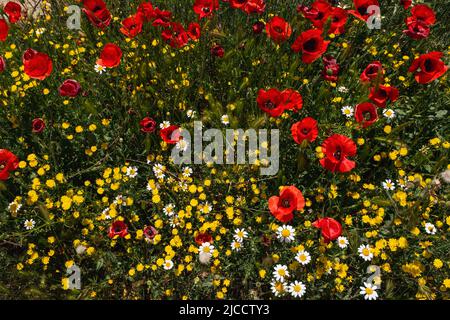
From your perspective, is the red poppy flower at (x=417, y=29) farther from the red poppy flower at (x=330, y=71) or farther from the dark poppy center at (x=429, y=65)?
the red poppy flower at (x=330, y=71)

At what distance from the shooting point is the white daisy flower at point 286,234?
2270mm

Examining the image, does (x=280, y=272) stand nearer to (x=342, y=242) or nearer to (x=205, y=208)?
(x=342, y=242)

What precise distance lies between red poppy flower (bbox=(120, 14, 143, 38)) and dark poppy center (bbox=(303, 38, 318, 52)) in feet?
4.01

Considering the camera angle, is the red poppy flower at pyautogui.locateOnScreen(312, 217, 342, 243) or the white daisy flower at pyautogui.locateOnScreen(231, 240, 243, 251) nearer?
the red poppy flower at pyautogui.locateOnScreen(312, 217, 342, 243)

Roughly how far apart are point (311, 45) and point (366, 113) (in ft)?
1.94

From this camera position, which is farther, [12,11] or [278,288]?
[12,11]

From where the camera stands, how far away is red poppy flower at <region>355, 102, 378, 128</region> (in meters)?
2.23

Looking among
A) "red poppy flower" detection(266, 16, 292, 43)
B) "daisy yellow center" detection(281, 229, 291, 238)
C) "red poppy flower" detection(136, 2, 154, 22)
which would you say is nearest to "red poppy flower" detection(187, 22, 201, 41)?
"red poppy flower" detection(136, 2, 154, 22)

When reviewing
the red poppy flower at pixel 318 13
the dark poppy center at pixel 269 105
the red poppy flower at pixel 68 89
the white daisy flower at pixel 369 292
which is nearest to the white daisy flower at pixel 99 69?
the red poppy flower at pixel 68 89

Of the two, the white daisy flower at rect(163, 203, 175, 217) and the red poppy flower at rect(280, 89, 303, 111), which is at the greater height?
the red poppy flower at rect(280, 89, 303, 111)

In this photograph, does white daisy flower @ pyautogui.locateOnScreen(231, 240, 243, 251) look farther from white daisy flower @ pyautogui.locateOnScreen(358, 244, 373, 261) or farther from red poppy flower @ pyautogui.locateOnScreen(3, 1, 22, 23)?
red poppy flower @ pyautogui.locateOnScreen(3, 1, 22, 23)

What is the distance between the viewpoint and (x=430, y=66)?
2404 millimetres

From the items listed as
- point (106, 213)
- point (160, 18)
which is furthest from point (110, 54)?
point (106, 213)
